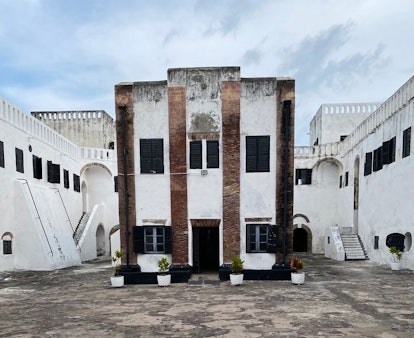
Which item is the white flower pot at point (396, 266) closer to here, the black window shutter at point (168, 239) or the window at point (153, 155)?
the black window shutter at point (168, 239)

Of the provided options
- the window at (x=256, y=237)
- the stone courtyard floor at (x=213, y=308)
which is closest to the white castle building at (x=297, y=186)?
the stone courtyard floor at (x=213, y=308)

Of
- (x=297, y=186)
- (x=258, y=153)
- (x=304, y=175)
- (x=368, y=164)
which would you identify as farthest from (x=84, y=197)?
(x=368, y=164)

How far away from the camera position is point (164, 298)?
10.3 meters

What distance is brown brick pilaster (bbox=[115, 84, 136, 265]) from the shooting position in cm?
1289

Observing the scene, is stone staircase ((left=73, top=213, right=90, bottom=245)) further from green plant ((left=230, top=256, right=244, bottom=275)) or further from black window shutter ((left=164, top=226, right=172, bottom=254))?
green plant ((left=230, top=256, right=244, bottom=275))

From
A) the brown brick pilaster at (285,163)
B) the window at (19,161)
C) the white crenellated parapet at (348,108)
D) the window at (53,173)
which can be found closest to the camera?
the brown brick pilaster at (285,163)

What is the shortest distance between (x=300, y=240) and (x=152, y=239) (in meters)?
17.7

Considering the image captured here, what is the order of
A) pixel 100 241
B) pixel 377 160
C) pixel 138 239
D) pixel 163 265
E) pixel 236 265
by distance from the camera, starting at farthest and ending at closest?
pixel 100 241
pixel 377 160
pixel 138 239
pixel 163 265
pixel 236 265

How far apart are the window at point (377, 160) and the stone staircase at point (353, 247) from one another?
534cm

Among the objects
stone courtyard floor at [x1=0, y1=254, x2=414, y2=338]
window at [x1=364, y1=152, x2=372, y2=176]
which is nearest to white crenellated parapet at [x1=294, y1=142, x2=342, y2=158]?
window at [x1=364, y1=152, x2=372, y2=176]

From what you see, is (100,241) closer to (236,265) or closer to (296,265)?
(236,265)

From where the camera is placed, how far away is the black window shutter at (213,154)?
42.2ft

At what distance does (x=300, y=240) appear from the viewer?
1052 inches

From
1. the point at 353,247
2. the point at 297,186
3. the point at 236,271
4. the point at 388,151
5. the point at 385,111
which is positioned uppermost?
the point at 385,111
